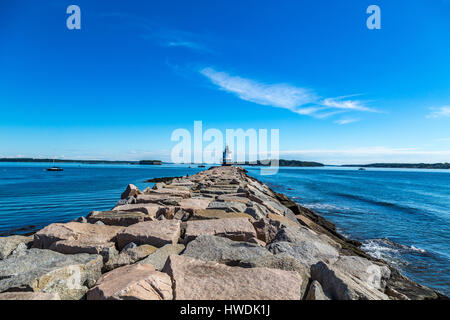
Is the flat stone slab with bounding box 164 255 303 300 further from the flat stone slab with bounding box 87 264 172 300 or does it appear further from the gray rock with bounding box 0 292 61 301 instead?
the gray rock with bounding box 0 292 61 301

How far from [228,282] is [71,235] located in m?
2.15

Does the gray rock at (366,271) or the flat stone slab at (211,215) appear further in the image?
the flat stone slab at (211,215)

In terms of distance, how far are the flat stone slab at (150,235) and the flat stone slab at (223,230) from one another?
19 centimetres

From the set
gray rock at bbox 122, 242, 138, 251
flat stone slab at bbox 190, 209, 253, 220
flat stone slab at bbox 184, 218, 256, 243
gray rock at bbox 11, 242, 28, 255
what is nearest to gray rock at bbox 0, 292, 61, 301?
gray rock at bbox 122, 242, 138, 251

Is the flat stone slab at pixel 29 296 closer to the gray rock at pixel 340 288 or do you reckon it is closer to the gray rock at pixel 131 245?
the gray rock at pixel 131 245

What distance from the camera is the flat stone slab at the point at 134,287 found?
4.88 feet

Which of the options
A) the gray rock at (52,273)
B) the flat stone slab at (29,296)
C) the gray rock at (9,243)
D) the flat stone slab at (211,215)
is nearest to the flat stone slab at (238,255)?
the gray rock at (52,273)

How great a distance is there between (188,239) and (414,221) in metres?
13.6

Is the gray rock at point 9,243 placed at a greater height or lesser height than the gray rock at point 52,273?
lesser

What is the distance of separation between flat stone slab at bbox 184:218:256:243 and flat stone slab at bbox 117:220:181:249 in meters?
0.19

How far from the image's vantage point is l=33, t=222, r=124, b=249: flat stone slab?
2.69 metres
